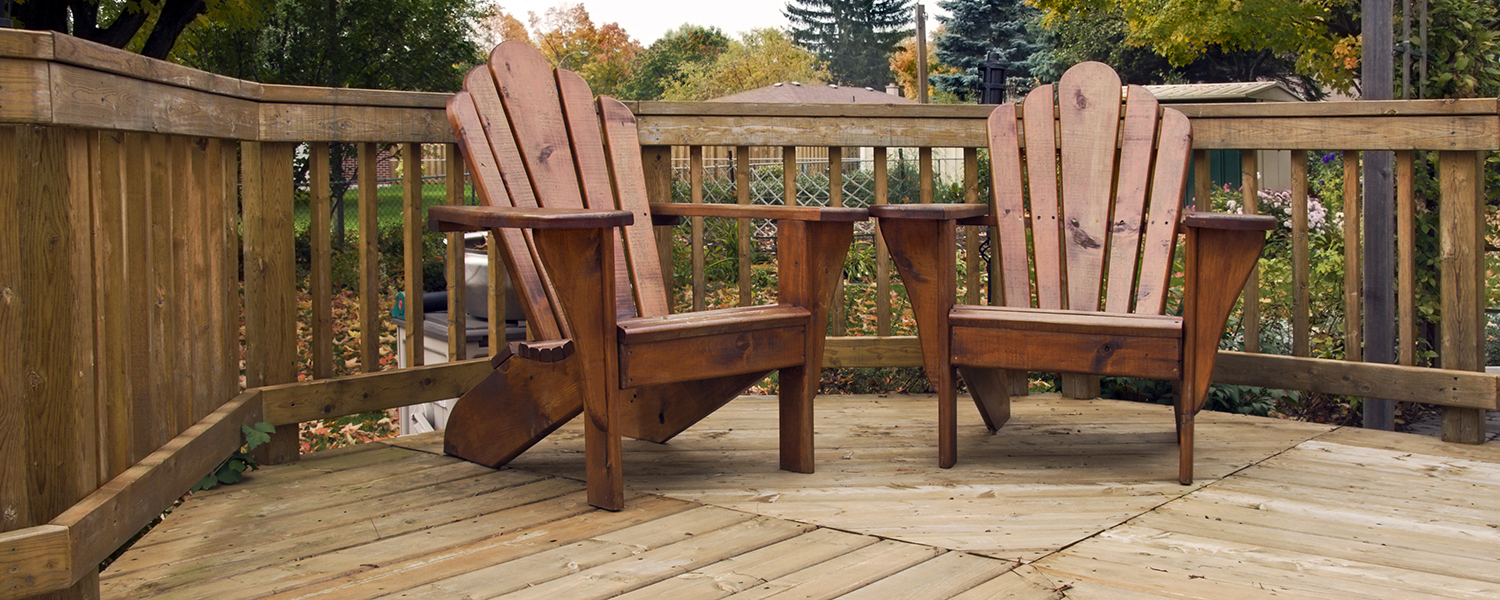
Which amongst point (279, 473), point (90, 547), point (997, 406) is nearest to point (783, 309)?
point (997, 406)

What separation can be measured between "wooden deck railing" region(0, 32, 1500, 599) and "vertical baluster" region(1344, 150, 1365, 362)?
33 millimetres

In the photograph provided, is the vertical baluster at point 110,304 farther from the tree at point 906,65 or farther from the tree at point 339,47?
the tree at point 906,65

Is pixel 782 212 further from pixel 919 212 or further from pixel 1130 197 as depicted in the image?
pixel 1130 197

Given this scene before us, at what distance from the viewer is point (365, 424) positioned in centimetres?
573

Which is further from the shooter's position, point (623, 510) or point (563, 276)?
point (623, 510)

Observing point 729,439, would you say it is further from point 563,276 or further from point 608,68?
point 608,68

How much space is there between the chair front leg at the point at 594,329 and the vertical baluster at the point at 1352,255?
1.99m

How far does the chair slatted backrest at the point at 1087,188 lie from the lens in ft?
9.44

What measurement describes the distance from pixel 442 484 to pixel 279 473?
0.43m

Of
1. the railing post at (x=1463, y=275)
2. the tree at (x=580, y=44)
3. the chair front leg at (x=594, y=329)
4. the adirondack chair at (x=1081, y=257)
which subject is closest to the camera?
the chair front leg at (x=594, y=329)

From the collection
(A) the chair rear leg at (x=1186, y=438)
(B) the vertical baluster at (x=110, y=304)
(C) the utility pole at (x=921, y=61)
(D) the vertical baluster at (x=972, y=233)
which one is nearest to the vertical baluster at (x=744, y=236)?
(D) the vertical baluster at (x=972, y=233)

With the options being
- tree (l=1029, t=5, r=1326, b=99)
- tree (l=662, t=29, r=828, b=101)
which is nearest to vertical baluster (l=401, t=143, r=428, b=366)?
tree (l=1029, t=5, r=1326, b=99)

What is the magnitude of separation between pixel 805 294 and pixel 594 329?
0.55 m

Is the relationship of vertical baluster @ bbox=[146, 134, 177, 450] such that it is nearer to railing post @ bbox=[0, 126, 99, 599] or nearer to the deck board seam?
railing post @ bbox=[0, 126, 99, 599]
